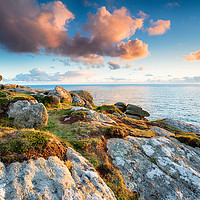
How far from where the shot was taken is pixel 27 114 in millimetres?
10836

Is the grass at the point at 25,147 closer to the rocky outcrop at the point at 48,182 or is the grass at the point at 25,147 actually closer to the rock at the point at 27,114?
the rocky outcrop at the point at 48,182

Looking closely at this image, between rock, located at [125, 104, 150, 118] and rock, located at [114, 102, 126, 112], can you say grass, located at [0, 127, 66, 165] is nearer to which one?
rock, located at [125, 104, 150, 118]

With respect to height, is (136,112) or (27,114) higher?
(27,114)

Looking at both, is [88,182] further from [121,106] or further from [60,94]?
[121,106]

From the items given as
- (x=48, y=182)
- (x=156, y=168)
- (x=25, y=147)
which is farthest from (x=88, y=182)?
(x=156, y=168)

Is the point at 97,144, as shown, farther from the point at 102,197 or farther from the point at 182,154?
the point at 182,154

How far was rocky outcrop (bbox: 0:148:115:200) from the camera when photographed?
316 centimetres

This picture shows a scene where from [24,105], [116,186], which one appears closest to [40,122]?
[24,105]

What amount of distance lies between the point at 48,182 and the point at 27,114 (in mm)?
9115

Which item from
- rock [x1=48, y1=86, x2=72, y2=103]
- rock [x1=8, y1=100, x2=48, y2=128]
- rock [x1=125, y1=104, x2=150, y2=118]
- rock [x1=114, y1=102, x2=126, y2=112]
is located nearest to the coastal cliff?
rock [x1=8, y1=100, x2=48, y2=128]

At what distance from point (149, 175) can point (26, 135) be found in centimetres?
737

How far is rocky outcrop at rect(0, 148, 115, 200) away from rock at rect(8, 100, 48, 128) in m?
7.75

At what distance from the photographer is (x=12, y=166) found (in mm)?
3729

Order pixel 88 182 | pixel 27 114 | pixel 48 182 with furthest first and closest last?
1. pixel 27 114
2. pixel 88 182
3. pixel 48 182
